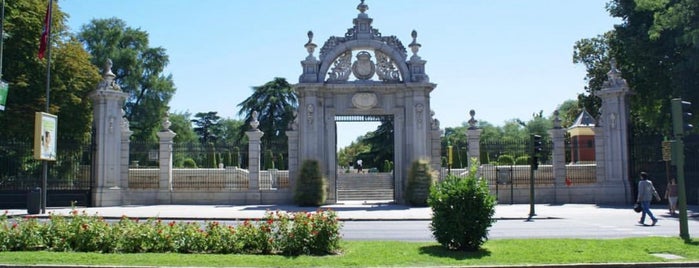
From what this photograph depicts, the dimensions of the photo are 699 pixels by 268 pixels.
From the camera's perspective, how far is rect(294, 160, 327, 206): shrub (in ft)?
89.0

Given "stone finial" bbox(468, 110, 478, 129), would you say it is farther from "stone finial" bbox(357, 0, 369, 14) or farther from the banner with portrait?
the banner with portrait

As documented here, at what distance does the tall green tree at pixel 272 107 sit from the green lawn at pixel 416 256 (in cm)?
4917

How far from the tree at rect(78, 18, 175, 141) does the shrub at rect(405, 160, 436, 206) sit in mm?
38967

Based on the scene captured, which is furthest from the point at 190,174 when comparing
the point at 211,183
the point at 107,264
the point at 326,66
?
the point at 107,264

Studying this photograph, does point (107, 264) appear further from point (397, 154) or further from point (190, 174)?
point (190, 174)

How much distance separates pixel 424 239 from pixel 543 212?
11.1 metres

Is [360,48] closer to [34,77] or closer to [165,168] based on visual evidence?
[165,168]

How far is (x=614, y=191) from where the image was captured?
2855 cm

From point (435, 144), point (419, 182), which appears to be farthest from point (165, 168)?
point (435, 144)

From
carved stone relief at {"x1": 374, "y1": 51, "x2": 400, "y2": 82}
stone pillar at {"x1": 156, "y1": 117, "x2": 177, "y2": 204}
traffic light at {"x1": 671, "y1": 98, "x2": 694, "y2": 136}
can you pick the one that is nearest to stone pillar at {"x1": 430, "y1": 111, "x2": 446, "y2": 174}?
carved stone relief at {"x1": 374, "y1": 51, "x2": 400, "y2": 82}

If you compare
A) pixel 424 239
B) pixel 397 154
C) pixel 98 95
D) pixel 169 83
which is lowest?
pixel 424 239

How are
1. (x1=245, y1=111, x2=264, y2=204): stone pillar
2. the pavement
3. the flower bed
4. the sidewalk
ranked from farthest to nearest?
1. (x1=245, y1=111, x2=264, y2=204): stone pillar
2. the sidewalk
3. the pavement
4. the flower bed

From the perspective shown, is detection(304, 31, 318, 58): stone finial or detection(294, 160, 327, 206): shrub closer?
detection(294, 160, 327, 206): shrub

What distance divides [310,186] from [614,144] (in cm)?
1379
